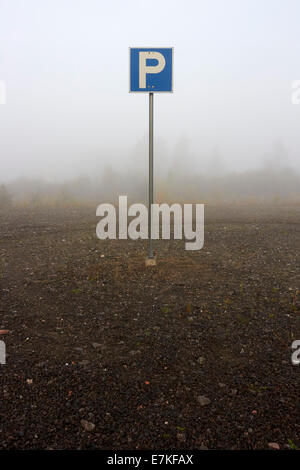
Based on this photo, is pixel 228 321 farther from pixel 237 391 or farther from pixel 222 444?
pixel 222 444

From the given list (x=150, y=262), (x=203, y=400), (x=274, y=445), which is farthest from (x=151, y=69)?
(x=274, y=445)

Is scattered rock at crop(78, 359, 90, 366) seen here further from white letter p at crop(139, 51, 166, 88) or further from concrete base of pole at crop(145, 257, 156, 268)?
white letter p at crop(139, 51, 166, 88)

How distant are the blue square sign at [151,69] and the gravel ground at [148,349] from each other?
123 inches

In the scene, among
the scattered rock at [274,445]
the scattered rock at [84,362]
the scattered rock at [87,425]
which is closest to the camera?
the scattered rock at [274,445]

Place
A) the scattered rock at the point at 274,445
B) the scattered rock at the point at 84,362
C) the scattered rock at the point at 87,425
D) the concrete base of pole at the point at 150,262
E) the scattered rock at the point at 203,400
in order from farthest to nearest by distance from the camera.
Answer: the concrete base of pole at the point at 150,262 < the scattered rock at the point at 84,362 < the scattered rock at the point at 203,400 < the scattered rock at the point at 87,425 < the scattered rock at the point at 274,445

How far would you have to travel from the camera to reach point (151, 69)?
564 cm

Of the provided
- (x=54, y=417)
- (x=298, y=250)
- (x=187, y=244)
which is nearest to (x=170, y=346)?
(x=54, y=417)

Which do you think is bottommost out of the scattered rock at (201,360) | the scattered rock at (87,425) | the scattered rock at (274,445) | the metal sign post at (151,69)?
the scattered rock at (274,445)

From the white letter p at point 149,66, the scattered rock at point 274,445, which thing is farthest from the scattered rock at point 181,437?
the white letter p at point 149,66

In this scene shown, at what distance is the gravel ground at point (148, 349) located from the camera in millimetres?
2562

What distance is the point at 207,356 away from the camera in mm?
3572

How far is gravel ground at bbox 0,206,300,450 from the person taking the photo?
101 inches

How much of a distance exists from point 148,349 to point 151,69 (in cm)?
438

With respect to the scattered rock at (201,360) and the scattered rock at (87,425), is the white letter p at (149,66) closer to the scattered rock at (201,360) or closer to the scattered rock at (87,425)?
the scattered rock at (201,360)
